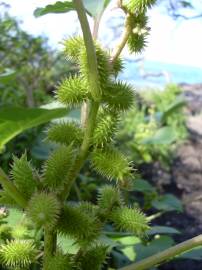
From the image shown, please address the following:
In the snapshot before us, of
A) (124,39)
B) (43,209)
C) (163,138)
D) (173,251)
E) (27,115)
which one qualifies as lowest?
(163,138)

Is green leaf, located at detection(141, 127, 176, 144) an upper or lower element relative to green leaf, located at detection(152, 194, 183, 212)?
upper

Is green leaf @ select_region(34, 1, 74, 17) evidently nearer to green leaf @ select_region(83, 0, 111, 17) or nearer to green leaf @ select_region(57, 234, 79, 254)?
green leaf @ select_region(83, 0, 111, 17)

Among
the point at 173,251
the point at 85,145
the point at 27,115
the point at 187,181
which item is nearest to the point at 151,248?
the point at 173,251

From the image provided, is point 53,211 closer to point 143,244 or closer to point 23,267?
point 23,267

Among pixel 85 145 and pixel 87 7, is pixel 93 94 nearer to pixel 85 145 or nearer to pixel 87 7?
pixel 85 145

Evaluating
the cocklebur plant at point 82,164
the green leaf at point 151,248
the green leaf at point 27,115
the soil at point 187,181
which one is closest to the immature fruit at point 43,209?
the cocklebur plant at point 82,164

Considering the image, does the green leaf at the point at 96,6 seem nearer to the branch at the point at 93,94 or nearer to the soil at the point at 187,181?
the branch at the point at 93,94

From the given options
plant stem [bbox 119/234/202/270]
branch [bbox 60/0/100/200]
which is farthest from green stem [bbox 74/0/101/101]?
plant stem [bbox 119/234/202/270]
